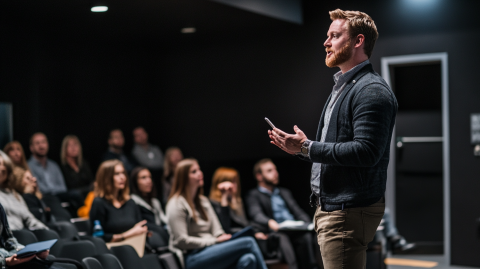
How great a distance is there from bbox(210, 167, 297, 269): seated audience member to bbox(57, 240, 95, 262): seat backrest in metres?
1.34

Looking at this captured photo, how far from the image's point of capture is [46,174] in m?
5.65

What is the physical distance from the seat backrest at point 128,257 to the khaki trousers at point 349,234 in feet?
6.77

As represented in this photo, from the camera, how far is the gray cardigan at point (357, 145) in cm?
164

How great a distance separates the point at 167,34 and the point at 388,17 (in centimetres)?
274

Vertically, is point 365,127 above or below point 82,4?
below

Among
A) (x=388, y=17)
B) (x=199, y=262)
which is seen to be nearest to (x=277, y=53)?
(x=388, y=17)

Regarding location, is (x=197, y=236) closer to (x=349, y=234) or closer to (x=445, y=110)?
(x=349, y=234)

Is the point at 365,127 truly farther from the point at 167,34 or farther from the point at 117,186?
the point at 167,34

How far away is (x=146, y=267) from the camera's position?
3.57 metres

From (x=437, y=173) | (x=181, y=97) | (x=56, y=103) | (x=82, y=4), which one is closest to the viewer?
(x=82, y=4)

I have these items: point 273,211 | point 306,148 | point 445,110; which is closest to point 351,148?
point 306,148

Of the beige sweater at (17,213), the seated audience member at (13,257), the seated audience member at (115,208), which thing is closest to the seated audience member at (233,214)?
the seated audience member at (115,208)

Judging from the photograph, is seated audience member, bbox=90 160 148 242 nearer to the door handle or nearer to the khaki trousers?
the khaki trousers

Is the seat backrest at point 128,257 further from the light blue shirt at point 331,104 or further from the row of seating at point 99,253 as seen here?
the light blue shirt at point 331,104
